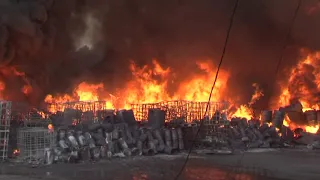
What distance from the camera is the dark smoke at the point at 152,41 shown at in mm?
27906

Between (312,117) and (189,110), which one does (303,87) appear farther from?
(189,110)

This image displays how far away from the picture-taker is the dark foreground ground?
37.2ft

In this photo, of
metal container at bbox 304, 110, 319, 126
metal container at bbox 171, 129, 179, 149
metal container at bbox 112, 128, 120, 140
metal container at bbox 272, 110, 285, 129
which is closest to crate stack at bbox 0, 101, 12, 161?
metal container at bbox 112, 128, 120, 140

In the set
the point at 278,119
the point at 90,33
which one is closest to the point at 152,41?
the point at 90,33

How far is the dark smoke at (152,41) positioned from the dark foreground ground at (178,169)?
14413 mm

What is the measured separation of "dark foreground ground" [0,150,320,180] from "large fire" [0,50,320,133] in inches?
580

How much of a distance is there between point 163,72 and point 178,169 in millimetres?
22736

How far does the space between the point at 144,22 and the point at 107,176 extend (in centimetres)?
2515

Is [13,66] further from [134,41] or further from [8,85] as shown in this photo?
[134,41]

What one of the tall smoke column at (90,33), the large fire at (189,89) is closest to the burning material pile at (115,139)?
the large fire at (189,89)

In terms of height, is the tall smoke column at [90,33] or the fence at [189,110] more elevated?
the tall smoke column at [90,33]

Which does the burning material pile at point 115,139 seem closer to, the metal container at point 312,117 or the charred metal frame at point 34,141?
the charred metal frame at point 34,141

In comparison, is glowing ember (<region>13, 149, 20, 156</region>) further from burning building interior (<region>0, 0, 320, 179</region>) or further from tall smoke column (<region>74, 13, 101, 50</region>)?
tall smoke column (<region>74, 13, 101, 50</region>)

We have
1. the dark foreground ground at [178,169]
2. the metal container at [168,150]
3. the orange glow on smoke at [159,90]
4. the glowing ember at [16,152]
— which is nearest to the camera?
the dark foreground ground at [178,169]
